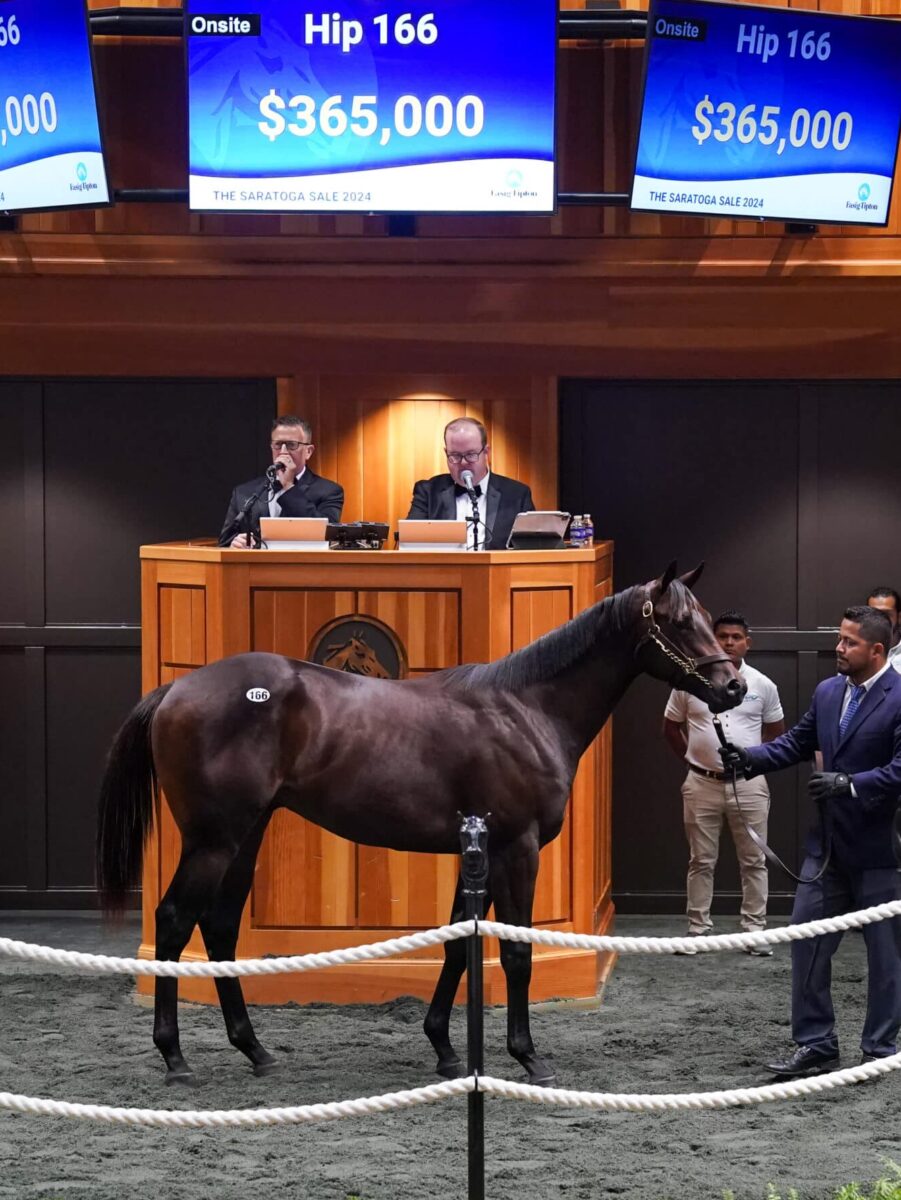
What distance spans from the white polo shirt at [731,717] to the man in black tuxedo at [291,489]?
2.02 metres

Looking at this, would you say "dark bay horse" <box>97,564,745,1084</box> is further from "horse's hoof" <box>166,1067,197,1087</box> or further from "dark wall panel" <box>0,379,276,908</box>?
"dark wall panel" <box>0,379,276,908</box>

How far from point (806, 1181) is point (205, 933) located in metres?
2.43

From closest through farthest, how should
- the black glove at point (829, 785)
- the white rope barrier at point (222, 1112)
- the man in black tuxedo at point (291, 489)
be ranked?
the white rope barrier at point (222, 1112), the black glove at point (829, 785), the man in black tuxedo at point (291, 489)

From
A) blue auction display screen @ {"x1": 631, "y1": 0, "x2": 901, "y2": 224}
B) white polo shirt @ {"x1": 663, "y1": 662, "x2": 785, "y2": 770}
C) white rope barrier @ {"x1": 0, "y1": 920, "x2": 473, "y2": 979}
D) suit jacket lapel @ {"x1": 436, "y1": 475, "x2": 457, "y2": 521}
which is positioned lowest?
white rope barrier @ {"x1": 0, "y1": 920, "x2": 473, "y2": 979}

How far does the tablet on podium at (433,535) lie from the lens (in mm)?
7398

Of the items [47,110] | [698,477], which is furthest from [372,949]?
[698,477]

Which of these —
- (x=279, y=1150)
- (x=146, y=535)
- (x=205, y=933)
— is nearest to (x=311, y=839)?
(x=205, y=933)

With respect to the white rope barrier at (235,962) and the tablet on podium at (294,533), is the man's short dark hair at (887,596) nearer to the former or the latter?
the tablet on podium at (294,533)

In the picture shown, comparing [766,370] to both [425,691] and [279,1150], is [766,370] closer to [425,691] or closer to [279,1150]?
[425,691]

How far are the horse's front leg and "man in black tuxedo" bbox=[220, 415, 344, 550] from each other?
2.09 metres

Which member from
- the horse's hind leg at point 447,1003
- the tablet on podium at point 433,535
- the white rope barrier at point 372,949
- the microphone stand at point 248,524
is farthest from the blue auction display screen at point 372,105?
the white rope barrier at point 372,949

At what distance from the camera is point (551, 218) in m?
8.80

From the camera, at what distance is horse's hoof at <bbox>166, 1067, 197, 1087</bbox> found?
Result: 20.9 feet

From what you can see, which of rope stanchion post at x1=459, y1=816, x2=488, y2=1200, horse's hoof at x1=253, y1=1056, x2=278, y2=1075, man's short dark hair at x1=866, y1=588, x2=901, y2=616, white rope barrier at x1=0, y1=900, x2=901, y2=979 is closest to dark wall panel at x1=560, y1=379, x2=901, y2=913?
man's short dark hair at x1=866, y1=588, x2=901, y2=616
